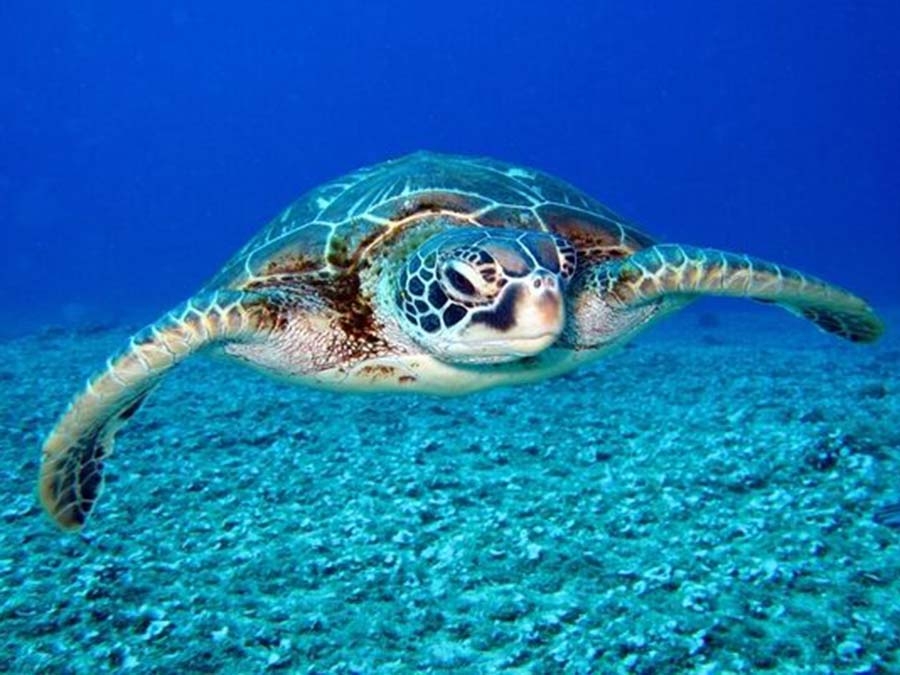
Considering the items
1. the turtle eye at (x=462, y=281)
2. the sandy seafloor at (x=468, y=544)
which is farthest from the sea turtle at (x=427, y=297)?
the sandy seafloor at (x=468, y=544)

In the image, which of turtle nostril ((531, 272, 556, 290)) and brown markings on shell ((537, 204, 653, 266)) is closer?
turtle nostril ((531, 272, 556, 290))

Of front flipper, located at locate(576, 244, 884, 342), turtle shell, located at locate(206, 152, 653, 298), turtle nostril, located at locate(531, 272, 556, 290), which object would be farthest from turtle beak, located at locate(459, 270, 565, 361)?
turtle shell, located at locate(206, 152, 653, 298)

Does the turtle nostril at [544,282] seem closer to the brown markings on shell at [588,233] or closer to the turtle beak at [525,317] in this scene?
the turtle beak at [525,317]

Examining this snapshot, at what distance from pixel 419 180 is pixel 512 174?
0.89 m

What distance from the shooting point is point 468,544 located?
150 inches

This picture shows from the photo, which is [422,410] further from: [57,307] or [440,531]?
[57,307]

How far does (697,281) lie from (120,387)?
3084 millimetres

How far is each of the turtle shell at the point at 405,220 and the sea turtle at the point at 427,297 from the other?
0.01 m

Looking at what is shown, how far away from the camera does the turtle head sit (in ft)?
9.29

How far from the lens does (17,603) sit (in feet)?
10.3

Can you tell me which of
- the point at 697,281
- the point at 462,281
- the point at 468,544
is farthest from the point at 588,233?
the point at 468,544

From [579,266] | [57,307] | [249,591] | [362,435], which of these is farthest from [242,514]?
[57,307]

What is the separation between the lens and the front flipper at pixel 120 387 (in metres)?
3.35

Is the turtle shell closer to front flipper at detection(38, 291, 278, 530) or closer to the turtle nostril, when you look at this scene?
front flipper at detection(38, 291, 278, 530)
